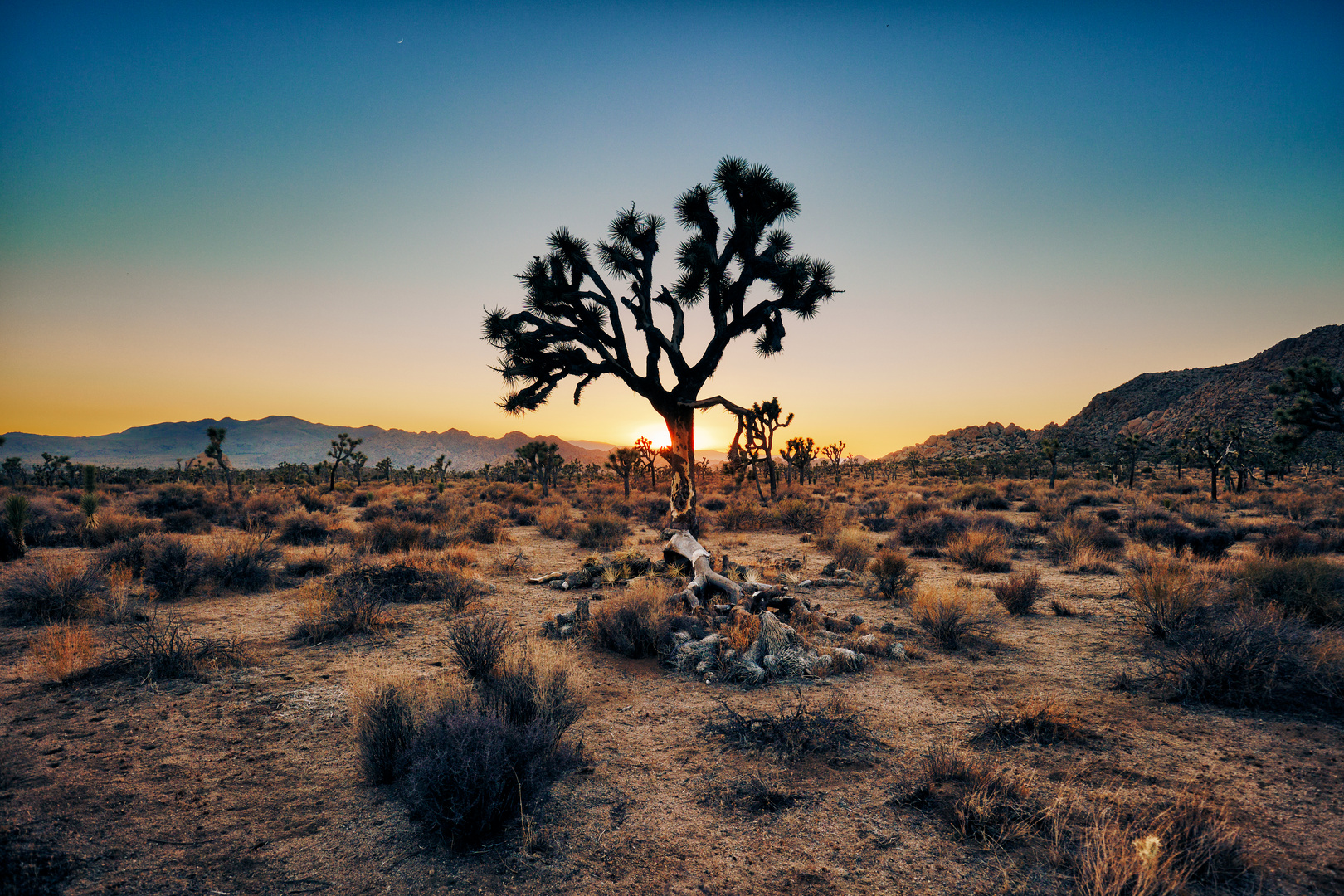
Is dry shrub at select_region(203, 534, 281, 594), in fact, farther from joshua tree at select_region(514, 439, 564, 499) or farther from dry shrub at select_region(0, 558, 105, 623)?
joshua tree at select_region(514, 439, 564, 499)

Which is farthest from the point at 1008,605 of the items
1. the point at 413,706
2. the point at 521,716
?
the point at 413,706

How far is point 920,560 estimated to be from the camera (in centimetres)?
1373

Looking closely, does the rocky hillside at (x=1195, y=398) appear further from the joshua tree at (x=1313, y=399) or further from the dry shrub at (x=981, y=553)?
the dry shrub at (x=981, y=553)

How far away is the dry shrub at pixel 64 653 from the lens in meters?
5.60

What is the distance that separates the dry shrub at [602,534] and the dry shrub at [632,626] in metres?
8.29

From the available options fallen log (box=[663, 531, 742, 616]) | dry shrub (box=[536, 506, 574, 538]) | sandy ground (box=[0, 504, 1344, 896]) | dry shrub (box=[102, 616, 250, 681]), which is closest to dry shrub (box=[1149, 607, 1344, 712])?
sandy ground (box=[0, 504, 1344, 896])

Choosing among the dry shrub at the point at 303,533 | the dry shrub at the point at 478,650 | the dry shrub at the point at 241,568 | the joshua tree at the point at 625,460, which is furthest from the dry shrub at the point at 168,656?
the joshua tree at the point at 625,460

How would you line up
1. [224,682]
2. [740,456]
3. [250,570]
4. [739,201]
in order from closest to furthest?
[224,682]
[250,570]
[739,201]
[740,456]

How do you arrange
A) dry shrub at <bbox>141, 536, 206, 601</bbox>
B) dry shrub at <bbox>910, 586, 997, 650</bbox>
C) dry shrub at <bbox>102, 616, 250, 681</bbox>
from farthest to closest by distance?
dry shrub at <bbox>141, 536, 206, 601</bbox>
dry shrub at <bbox>910, 586, 997, 650</bbox>
dry shrub at <bbox>102, 616, 250, 681</bbox>

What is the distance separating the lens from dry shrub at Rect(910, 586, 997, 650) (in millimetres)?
7355

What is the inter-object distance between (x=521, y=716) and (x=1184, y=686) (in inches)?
245

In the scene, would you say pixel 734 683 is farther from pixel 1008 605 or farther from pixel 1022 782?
pixel 1008 605

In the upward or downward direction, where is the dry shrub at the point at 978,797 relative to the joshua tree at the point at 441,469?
downward

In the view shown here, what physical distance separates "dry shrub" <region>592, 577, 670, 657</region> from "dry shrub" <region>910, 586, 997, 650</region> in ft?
12.1
